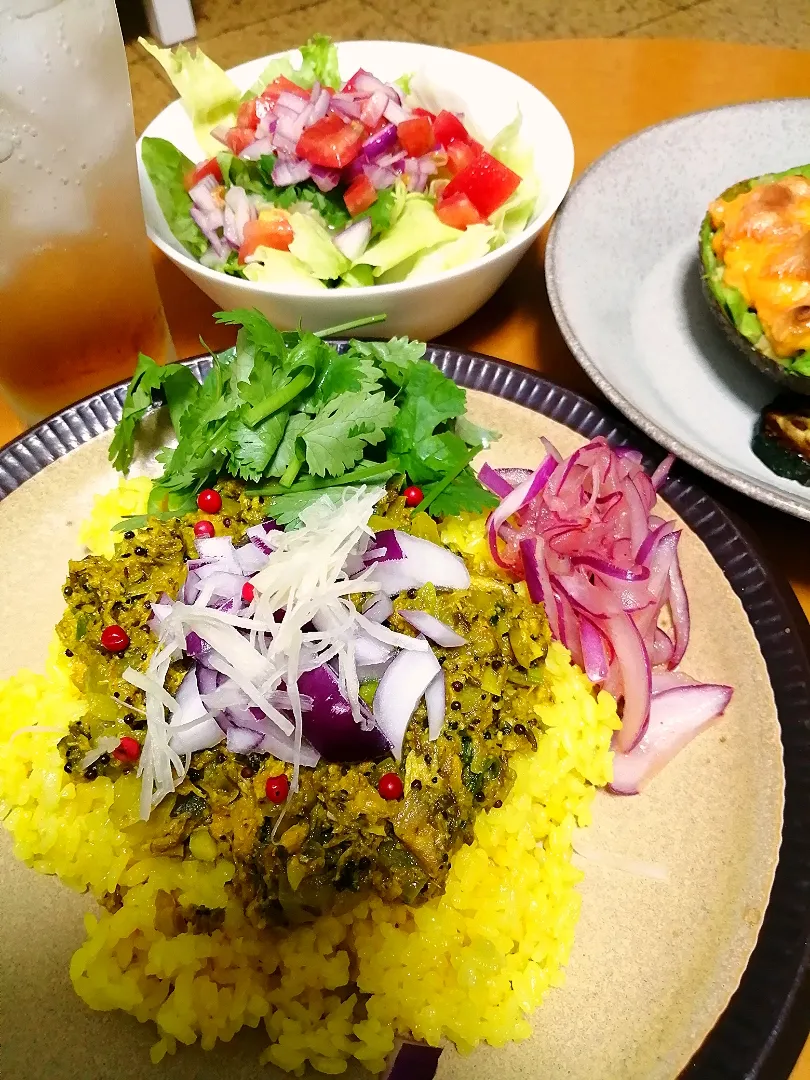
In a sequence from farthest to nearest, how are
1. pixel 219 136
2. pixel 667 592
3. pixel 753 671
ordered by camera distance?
pixel 219 136
pixel 667 592
pixel 753 671

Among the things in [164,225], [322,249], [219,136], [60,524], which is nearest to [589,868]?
[60,524]

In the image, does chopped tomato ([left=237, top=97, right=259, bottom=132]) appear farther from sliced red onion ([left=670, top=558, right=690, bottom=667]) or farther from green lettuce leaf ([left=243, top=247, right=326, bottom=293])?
sliced red onion ([left=670, top=558, right=690, bottom=667])

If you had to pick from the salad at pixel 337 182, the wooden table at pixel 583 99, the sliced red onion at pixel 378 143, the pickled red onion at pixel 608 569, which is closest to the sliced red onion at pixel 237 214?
the salad at pixel 337 182

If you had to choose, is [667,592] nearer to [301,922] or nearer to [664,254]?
[301,922]

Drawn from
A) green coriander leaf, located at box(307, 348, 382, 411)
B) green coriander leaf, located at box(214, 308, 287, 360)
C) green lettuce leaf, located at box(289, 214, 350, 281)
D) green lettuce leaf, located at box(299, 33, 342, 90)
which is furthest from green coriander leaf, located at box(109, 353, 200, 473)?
green lettuce leaf, located at box(299, 33, 342, 90)

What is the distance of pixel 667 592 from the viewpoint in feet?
5.32

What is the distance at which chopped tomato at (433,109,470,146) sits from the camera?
2340 millimetres

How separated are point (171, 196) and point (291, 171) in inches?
13.3

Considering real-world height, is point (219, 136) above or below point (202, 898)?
above

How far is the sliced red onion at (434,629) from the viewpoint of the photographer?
138cm

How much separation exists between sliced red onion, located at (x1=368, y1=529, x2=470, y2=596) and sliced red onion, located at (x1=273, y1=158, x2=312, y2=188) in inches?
49.5

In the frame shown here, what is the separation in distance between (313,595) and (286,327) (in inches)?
38.5

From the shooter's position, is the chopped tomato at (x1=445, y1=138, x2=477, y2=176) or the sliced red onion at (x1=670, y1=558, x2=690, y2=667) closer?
the sliced red onion at (x1=670, y1=558, x2=690, y2=667)

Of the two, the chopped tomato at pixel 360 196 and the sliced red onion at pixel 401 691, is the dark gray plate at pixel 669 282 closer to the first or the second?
the chopped tomato at pixel 360 196
